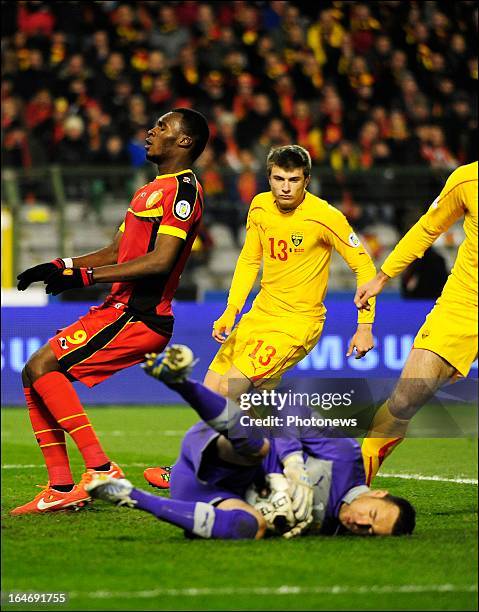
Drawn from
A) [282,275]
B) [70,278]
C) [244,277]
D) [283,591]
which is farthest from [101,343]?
[283,591]

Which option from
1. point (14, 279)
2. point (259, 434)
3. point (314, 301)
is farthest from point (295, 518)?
point (14, 279)

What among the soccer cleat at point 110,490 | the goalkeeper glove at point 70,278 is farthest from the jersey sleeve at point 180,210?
the soccer cleat at point 110,490

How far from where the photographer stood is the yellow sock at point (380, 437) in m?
7.54

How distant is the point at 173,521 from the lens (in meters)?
6.51

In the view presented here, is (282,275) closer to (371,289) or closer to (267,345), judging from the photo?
(267,345)

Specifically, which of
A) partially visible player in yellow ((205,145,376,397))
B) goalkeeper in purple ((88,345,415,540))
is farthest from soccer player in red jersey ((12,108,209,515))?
goalkeeper in purple ((88,345,415,540))

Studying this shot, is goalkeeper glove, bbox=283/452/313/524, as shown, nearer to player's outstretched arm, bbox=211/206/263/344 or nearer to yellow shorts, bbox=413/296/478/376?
yellow shorts, bbox=413/296/478/376

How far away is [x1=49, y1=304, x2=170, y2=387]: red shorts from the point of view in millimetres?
7855

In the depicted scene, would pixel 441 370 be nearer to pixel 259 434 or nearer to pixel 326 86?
pixel 259 434

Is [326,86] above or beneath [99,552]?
above

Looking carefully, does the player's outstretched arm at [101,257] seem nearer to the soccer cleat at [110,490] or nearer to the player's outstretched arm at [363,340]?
the player's outstretched arm at [363,340]

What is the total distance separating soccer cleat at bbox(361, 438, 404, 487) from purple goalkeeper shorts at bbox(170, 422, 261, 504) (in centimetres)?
106

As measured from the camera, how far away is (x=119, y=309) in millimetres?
8000

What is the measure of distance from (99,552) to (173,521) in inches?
15.0
